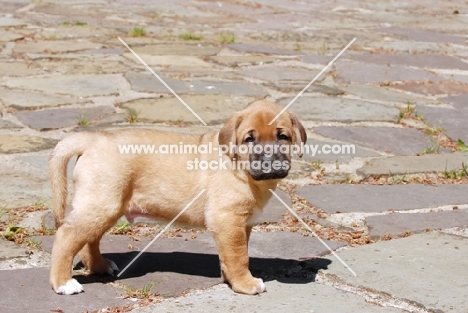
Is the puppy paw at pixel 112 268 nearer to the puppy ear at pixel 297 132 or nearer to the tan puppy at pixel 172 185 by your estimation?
the tan puppy at pixel 172 185

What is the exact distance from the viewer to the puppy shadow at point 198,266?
12.0ft

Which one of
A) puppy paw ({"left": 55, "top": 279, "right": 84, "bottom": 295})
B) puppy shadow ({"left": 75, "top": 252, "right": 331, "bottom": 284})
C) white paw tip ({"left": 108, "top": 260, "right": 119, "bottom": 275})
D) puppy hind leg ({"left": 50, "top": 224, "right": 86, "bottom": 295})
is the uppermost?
puppy hind leg ({"left": 50, "top": 224, "right": 86, "bottom": 295})

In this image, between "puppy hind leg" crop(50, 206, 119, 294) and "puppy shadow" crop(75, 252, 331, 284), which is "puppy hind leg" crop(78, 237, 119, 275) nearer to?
"puppy shadow" crop(75, 252, 331, 284)

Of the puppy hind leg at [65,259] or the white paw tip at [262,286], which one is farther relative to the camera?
the white paw tip at [262,286]

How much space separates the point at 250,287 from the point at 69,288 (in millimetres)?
735

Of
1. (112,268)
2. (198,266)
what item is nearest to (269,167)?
(198,266)

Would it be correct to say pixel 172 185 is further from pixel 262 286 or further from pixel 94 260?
pixel 262 286

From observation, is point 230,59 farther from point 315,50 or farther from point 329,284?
point 329,284

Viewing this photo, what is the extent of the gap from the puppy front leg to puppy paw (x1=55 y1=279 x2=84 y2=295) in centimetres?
61

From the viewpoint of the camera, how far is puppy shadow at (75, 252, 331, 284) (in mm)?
3656

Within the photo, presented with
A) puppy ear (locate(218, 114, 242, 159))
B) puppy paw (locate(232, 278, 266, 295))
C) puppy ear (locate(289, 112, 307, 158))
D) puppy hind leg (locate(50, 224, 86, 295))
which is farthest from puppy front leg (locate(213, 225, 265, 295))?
puppy hind leg (locate(50, 224, 86, 295))

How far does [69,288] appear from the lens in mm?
3324

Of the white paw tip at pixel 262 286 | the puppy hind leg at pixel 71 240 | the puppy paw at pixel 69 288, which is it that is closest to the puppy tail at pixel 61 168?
the puppy hind leg at pixel 71 240

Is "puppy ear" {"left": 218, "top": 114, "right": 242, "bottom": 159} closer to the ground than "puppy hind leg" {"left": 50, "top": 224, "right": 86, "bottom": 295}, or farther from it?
farther from it
